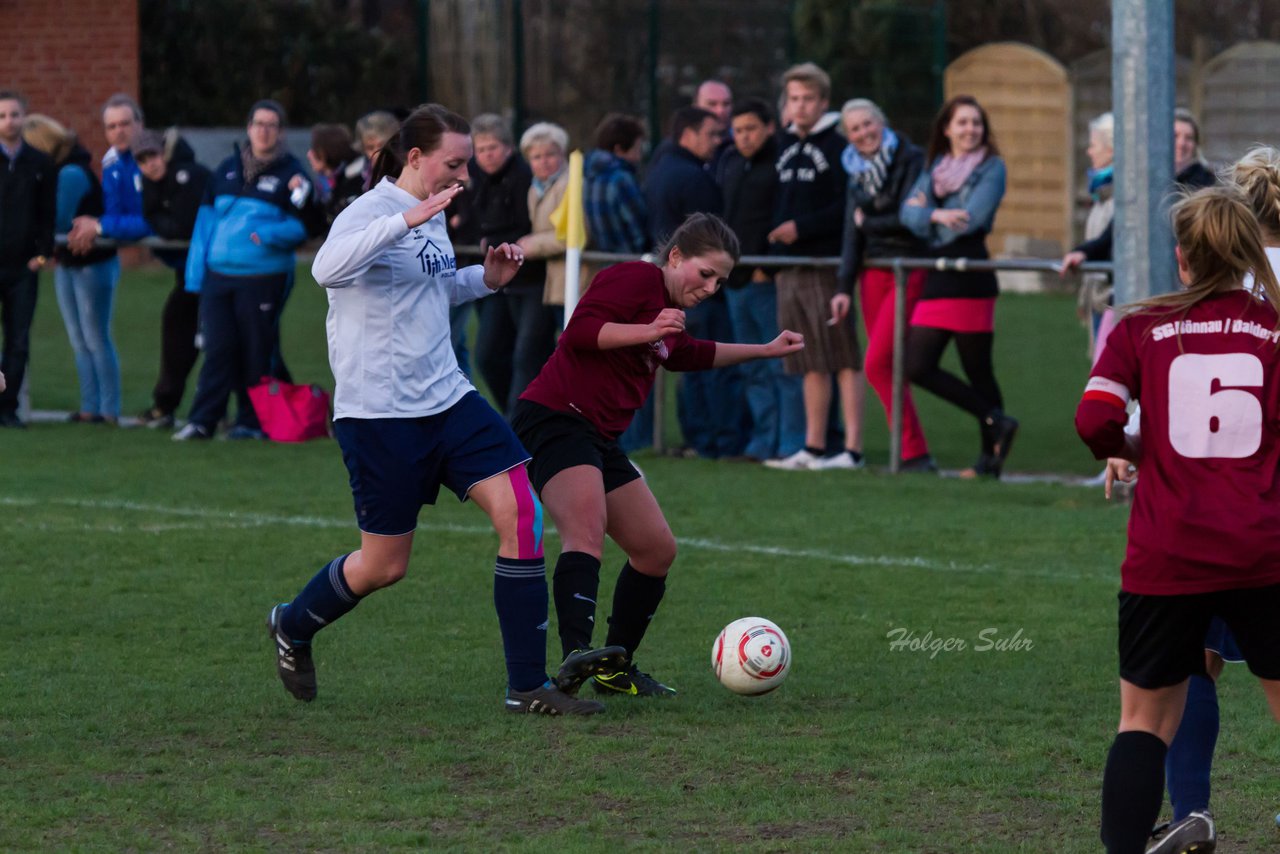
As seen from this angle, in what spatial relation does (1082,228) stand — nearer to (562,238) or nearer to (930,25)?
(930,25)

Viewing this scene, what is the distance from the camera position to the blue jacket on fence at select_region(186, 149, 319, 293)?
490 inches

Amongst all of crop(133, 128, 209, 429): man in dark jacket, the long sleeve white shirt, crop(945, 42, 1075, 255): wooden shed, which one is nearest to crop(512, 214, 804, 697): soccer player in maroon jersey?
the long sleeve white shirt

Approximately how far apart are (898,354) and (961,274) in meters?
0.59

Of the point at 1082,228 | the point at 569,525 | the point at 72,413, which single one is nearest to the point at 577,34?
the point at 1082,228

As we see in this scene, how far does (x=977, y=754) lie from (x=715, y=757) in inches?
29.4

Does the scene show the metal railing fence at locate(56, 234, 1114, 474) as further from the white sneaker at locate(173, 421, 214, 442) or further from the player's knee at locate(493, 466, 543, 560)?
the player's knee at locate(493, 466, 543, 560)

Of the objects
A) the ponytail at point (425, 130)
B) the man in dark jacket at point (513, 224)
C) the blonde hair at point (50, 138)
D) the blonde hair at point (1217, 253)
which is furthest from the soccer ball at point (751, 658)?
the blonde hair at point (50, 138)

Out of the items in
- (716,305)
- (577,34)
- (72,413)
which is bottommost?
(72,413)

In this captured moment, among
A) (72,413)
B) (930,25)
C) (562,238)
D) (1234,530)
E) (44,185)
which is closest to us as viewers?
(1234,530)

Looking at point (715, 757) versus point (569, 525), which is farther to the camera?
point (569, 525)

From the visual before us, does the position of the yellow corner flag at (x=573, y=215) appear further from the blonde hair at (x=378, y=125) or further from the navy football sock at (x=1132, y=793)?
the navy football sock at (x=1132, y=793)

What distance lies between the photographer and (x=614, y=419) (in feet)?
20.7

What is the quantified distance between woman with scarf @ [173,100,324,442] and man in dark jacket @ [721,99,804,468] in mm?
2708

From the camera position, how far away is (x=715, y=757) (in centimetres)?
557
